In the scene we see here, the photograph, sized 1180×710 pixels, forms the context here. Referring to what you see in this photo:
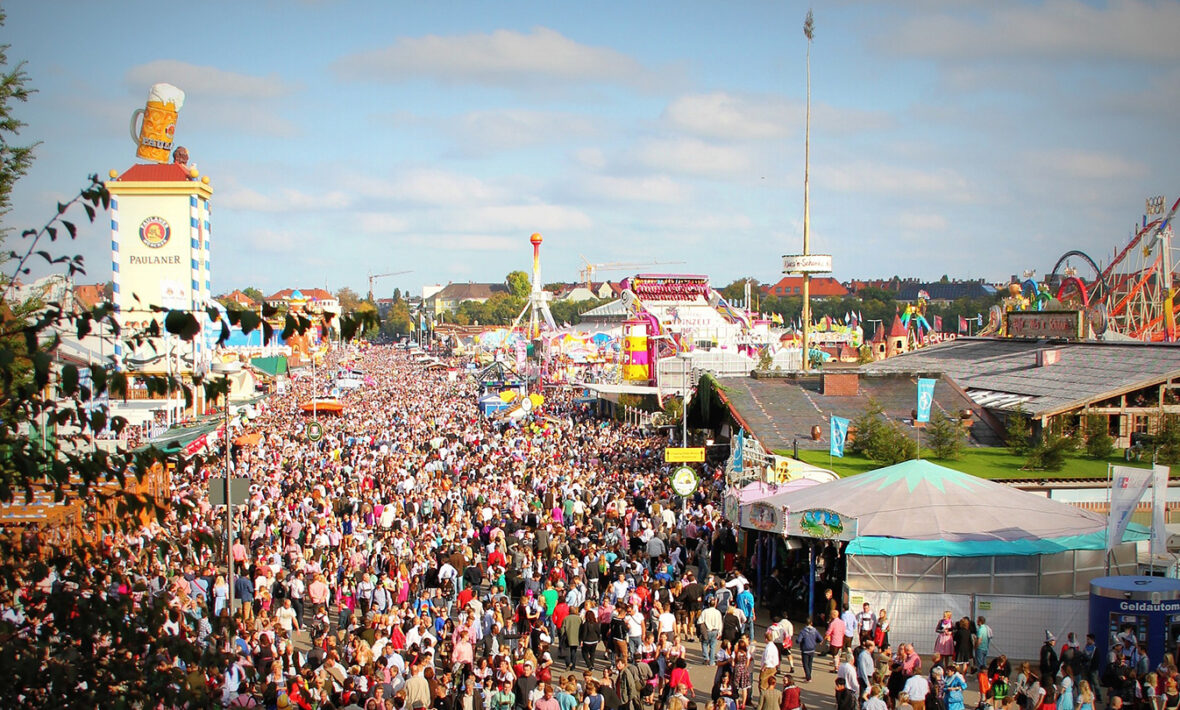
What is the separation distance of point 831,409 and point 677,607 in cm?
1418

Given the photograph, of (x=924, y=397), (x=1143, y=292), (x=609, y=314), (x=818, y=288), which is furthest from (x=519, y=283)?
(x=924, y=397)

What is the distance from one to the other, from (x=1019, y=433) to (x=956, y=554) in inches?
454

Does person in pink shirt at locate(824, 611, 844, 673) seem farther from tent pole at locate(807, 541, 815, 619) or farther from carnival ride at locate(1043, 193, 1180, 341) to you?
carnival ride at locate(1043, 193, 1180, 341)

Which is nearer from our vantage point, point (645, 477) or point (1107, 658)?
point (1107, 658)

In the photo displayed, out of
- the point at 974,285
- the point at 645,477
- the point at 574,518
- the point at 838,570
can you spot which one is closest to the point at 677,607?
the point at 838,570

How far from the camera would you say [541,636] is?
43.2ft

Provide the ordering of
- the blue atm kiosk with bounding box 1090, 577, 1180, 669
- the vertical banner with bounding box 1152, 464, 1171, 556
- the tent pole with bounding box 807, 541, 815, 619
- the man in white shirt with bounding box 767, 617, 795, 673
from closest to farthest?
the blue atm kiosk with bounding box 1090, 577, 1180, 669 → the man in white shirt with bounding box 767, 617, 795, 673 → the vertical banner with bounding box 1152, 464, 1171, 556 → the tent pole with bounding box 807, 541, 815, 619

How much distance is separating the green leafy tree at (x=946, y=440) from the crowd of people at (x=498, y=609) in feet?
17.0

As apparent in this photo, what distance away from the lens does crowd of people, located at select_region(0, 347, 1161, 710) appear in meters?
10.7

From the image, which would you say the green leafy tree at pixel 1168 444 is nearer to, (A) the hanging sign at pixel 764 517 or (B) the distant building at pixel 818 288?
(A) the hanging sign at pixel 764 517

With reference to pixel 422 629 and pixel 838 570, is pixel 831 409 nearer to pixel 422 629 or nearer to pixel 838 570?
pixel 838 570

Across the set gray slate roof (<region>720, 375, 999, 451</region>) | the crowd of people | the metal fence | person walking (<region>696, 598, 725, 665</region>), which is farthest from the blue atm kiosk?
gray slate roof (<region>720, 375, 999, 451</region>)

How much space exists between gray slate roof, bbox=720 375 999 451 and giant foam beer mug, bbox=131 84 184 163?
2882 cm

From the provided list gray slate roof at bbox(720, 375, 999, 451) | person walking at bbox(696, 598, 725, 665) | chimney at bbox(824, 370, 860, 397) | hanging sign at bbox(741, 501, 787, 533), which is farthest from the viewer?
chimney at bbox(824, 370, 860, 397)
